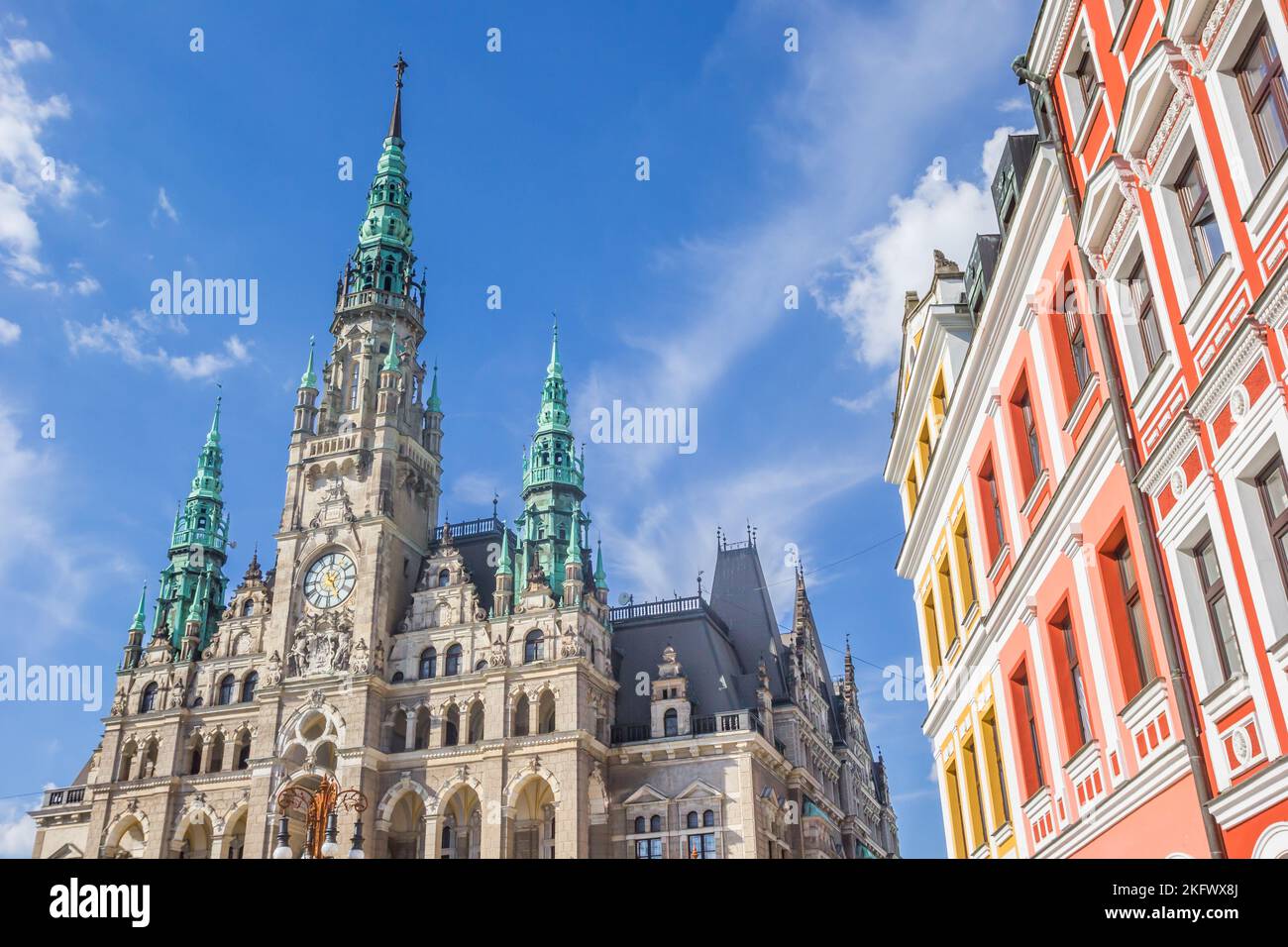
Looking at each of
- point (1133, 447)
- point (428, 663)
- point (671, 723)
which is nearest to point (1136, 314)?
point (1133, 447)

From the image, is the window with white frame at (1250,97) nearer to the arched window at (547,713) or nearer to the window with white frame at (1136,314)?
the window with white frame at (1136,314)

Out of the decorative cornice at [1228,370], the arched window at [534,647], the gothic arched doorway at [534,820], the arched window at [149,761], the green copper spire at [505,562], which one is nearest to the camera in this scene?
the decorative cornice at [1228,370]

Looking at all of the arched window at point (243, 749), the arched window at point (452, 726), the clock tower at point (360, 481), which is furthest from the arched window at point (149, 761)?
the arched window at point (452, 726)

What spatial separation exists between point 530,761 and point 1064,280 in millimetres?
43764

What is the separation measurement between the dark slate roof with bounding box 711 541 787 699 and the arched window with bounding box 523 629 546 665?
581 inches

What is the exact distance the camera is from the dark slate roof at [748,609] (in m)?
69.4

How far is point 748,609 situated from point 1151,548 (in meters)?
59.6

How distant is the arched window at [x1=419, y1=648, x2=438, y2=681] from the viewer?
61375 mm

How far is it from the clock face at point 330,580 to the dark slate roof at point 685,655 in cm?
1575

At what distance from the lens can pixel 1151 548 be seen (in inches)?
559
